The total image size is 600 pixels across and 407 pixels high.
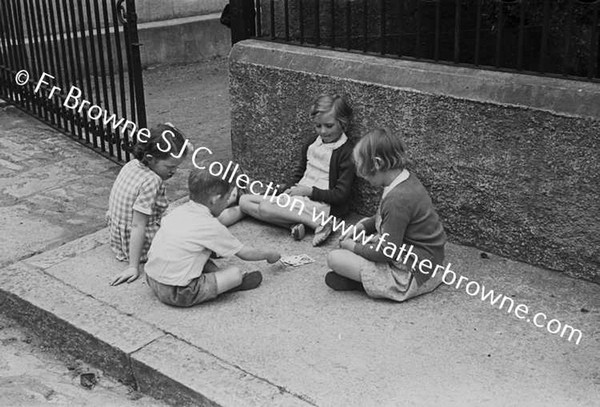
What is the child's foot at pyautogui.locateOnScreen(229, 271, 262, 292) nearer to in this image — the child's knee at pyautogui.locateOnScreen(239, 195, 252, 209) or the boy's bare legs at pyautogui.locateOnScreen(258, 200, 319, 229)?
the boy's bare legs at pyautogui.locateOnScreen(258, 200, 319, 229)

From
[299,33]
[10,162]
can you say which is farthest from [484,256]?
[10,162]

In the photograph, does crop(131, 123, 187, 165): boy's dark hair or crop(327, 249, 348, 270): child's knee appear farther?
crop(131, 123, 187, 165): boy's dark hair

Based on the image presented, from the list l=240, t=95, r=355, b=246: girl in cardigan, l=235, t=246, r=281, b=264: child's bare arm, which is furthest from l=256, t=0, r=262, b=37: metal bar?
l=235, t=246, r=281, b=264: child's bare arm

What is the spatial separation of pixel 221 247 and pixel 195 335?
495 mm

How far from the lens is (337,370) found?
366cm

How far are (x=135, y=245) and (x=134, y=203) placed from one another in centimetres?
24

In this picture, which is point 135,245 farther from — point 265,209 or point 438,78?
point 438,78

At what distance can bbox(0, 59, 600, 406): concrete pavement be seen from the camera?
3.52m

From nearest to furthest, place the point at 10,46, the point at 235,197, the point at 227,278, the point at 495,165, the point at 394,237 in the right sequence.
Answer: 1. the point at 394,237
2. the point at 227,278
3. the point at 495,165
4. the point at 235,197
5. the point at 10,46

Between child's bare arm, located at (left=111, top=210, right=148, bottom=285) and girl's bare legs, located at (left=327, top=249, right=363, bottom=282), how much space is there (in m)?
1.09

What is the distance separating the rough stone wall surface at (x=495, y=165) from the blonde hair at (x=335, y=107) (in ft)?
0.23

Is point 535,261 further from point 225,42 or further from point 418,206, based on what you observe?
point 225,42

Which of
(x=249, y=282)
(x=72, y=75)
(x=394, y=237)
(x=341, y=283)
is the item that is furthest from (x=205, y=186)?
(x=72, y=75)
